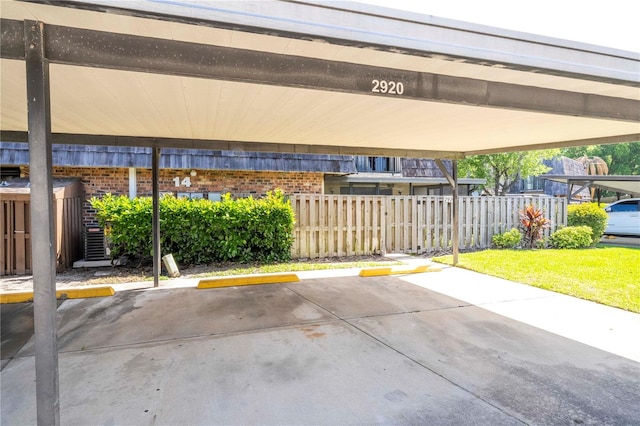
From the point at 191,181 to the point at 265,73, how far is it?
28.0 feet

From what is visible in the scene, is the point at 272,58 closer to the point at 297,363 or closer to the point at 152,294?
the point at 297,363

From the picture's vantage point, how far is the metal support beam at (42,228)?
7.50 feet

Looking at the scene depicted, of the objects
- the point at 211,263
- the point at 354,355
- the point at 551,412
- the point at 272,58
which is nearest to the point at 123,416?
the point at 354,355

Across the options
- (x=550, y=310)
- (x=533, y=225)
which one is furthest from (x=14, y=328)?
(x=533, y=225)

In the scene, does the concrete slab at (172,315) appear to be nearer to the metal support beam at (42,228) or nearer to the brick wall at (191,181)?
the metal support beam at (42,228)

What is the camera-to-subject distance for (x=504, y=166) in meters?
19.0

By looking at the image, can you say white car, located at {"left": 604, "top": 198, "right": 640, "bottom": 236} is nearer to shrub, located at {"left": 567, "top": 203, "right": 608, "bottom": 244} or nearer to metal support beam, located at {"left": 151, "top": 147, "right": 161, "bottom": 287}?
shrub, located at {"left": 567, "top": 203, "right": 608, "bottom": 244}

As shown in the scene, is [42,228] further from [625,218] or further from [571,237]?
[625,218]

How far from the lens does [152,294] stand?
21.3 feet

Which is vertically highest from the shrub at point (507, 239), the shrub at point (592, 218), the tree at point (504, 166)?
the tree at point (504, 166)

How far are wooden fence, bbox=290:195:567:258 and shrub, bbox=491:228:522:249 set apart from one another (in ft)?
1.24

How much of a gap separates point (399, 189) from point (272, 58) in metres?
15.8

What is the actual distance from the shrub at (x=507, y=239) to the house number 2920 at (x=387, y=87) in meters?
9.93

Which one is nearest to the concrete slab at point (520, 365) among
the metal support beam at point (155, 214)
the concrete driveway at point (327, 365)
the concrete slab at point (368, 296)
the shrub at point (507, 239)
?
the concrete driveway at point (327, 365)
